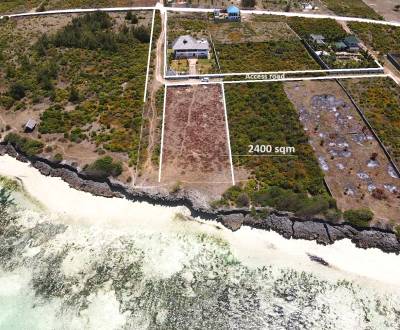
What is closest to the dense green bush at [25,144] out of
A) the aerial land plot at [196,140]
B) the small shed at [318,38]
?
the aerial land plot at [196,140]

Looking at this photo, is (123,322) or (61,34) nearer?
(123,322)

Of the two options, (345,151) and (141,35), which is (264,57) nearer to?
(141,35)

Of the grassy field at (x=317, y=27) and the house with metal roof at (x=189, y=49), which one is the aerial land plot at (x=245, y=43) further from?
the grassy field at (x=317, y=27)

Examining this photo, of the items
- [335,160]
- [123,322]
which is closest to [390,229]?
[335,160]

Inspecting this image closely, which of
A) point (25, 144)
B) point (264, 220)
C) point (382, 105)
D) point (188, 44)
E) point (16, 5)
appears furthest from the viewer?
→ point (16, 5)

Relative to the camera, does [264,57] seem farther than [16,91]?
Yes

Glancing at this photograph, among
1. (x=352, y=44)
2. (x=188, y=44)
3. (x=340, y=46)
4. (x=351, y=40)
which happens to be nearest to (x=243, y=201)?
(x=188, y=44)

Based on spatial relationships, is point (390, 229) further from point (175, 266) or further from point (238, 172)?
point (175, 266)
